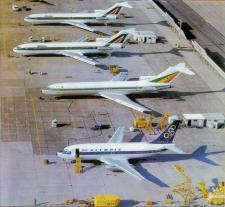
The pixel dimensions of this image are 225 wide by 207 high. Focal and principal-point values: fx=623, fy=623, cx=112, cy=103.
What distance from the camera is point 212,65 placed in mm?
113062

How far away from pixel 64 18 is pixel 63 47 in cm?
1946

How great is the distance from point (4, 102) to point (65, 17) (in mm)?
40974

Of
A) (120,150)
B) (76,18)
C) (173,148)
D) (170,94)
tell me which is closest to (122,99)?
(170,94)

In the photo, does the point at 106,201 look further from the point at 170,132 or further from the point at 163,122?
the point at 163,122

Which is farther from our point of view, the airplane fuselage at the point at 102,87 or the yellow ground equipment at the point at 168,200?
the airplane fuselage at the point at 102,87

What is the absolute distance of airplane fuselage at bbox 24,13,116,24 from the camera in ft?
429

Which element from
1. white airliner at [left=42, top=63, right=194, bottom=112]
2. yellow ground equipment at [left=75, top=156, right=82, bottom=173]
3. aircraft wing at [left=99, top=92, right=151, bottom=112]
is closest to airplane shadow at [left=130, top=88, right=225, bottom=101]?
white airliner at [left=42, top=63, right=194, bottom=112]

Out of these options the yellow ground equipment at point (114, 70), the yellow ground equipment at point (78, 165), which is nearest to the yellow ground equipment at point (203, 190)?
the yellow ground equipment at point (78, 165)

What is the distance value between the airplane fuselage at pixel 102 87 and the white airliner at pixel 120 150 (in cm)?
1921

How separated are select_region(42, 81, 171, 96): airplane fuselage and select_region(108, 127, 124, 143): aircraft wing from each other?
1405 centimetres

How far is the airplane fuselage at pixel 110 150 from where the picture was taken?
7781 cm

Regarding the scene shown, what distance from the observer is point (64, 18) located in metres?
132

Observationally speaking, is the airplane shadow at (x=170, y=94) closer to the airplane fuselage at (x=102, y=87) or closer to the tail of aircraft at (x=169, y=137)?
the airplane fuselage at (x=102, y=87)

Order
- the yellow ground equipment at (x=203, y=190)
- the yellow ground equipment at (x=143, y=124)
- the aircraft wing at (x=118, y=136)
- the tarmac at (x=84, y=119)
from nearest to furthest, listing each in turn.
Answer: the yellow ground equipment at (x=203, y=190), the tarmac at (x=84, y=119), the aircraft wing at (x=118, y=136), the yellow ground equipment at (x=143, y=124)
